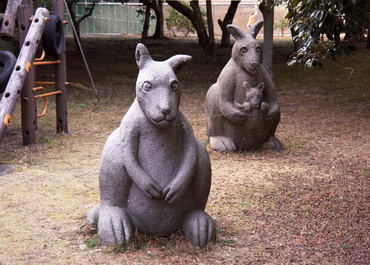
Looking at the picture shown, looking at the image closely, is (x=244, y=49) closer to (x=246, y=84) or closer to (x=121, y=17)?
(x=246, y=84)

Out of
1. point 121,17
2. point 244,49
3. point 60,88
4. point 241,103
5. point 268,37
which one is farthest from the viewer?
point 121,17

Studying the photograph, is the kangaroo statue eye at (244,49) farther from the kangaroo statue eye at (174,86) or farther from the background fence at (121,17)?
the background fence at (121,17)

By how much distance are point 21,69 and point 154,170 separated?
4.31m

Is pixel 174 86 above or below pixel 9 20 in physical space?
below

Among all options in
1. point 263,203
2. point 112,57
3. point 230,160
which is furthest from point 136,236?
point 112,57

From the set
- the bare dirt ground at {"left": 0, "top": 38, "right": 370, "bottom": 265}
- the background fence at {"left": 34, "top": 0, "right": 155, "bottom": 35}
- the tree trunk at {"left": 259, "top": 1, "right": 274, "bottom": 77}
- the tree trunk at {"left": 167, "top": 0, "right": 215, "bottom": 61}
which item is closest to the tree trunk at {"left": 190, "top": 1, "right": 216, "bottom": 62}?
the tree trunk at {"left": 167, "top": 0, "right": 215, "bottom": 61}

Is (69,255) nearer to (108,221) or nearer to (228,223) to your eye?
(108,221)

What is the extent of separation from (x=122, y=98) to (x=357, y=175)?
22.9 ft

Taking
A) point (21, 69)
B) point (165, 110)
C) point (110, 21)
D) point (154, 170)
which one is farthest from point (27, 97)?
point (110, 21)

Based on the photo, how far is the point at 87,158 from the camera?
784 centimetres

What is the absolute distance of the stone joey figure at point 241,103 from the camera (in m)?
7.76

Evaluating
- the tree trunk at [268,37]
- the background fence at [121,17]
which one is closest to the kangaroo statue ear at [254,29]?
the tree trunk at [268,37]

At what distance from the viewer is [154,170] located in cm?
445

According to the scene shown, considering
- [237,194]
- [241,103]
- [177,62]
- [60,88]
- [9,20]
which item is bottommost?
[237,194]
